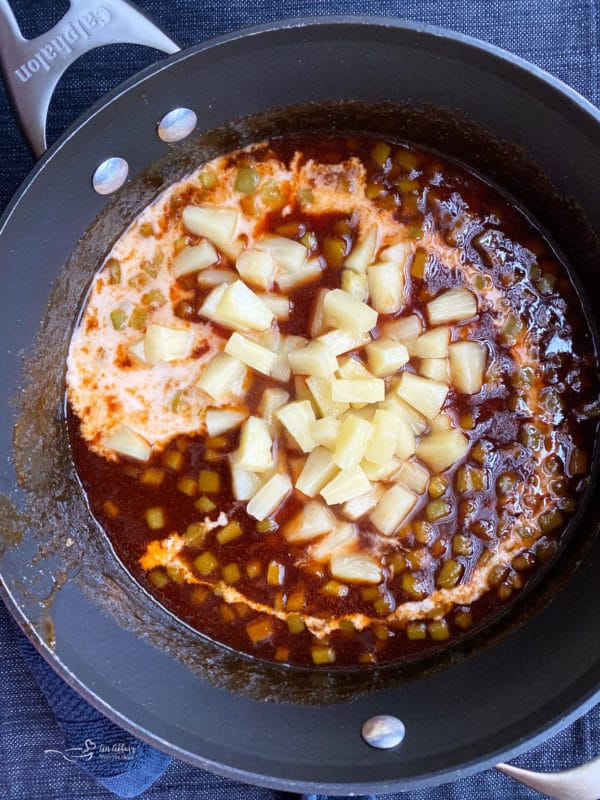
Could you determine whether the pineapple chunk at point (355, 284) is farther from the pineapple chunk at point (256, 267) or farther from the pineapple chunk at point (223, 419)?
the pineapple chunk at point (223, 419)

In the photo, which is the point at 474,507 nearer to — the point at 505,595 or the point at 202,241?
the point at 505,595

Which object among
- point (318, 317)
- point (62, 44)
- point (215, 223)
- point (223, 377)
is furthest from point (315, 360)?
point (62, 44)

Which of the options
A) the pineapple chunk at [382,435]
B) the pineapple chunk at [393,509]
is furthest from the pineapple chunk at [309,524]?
the pineapple chunk at [382,435]

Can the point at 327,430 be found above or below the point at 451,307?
below

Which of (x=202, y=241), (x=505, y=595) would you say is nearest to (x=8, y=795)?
(x=505, y=595)

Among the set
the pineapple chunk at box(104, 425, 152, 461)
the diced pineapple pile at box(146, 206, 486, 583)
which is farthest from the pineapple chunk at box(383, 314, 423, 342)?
the pineapple chunk at box(104, 425, 152, 461)

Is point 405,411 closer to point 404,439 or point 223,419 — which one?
point 404,439
